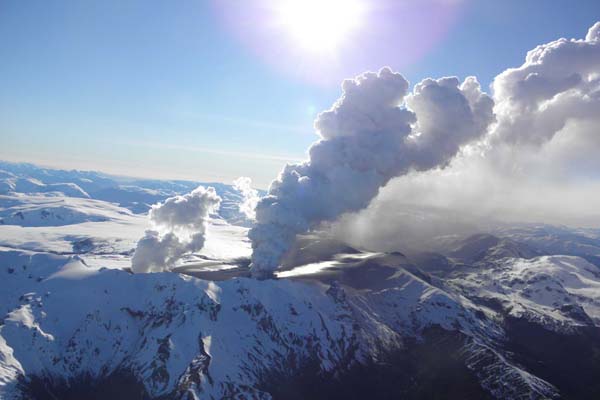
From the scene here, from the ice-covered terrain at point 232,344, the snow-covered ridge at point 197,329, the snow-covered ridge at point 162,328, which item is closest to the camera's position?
the ice-covered terrain at point 232,344

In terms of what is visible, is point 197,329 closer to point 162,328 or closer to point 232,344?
point 162,328

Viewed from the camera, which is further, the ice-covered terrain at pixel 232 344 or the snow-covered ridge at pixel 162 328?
the snow-covered ridge at pixel 162 328

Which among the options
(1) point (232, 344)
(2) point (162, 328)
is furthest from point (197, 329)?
(1) point (232, 344)

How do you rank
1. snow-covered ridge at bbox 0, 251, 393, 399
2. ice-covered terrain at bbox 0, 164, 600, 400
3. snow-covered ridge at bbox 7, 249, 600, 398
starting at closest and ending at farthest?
ice-covered terrain at bbox 0, 164, 600, 400 → snow-covered ridge at bbox 0, 251, 393, 399 → snow-covered ridge at bbox 7, 249, 600, 398

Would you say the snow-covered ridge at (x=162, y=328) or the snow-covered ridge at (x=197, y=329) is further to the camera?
the snow-covered ridge at (x=197, y=329)

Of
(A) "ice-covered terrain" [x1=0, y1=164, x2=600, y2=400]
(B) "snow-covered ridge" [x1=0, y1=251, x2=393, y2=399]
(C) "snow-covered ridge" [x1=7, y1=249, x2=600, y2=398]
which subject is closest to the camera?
(A) "ice-covered terrain" [x1=0, y1=164, x2=600, y2=400]

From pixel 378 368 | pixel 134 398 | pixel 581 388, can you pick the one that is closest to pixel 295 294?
pixel 378 368

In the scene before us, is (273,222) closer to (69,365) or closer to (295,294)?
(295,294)

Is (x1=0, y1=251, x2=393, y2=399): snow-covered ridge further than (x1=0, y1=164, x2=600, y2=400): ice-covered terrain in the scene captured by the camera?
Yes

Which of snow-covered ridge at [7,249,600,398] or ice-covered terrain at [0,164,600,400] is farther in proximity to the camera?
snow-covered ridge at [7,249,600,398]

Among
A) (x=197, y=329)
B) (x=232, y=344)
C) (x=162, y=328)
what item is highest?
(x=197, y=329)

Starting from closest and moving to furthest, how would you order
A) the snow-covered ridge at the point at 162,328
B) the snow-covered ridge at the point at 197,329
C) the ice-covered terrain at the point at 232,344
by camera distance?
1. the ice-covered terrain at the point at 232,344
2. the snow-covered ridge at the point at 162,328
3. the snow-covered ridge at the point at 197,329
